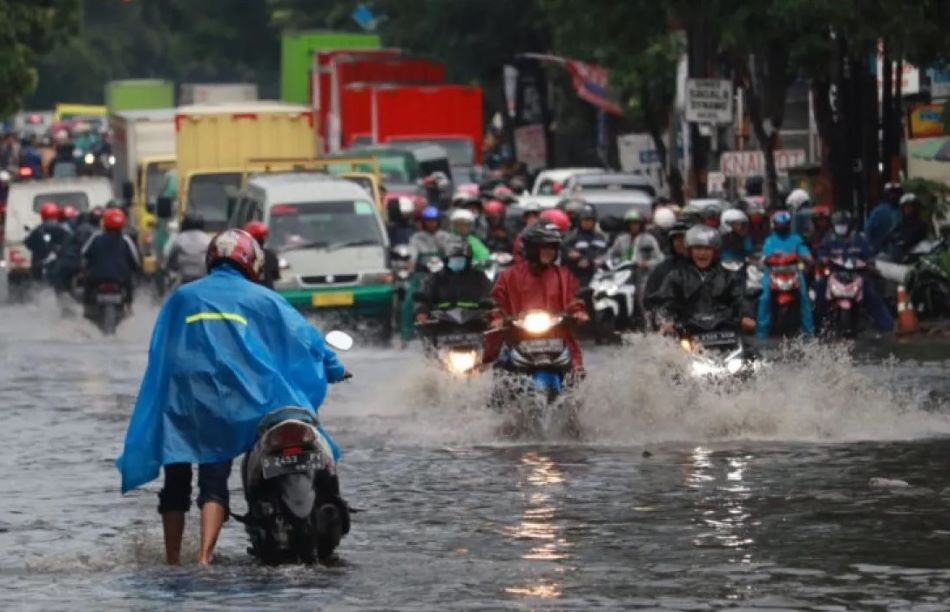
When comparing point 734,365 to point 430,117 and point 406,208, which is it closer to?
point 406,208

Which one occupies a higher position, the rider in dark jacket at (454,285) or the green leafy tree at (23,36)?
the green leafy tree at (23,36)

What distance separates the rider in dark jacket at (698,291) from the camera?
1847 centimetres

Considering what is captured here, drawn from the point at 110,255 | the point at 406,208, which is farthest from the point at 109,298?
the point at 406,208

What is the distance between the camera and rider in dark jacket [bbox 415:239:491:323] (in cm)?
2203

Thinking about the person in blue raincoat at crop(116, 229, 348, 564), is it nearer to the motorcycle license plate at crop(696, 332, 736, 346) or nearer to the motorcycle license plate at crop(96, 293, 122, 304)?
the motorcycle license plate at crop(696, 332, 736, 346)

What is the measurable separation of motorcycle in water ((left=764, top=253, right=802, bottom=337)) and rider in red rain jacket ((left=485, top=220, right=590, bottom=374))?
11.7 metres

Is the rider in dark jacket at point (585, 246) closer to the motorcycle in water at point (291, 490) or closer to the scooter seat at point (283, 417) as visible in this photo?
the motorcycle in water at point (291, 490)

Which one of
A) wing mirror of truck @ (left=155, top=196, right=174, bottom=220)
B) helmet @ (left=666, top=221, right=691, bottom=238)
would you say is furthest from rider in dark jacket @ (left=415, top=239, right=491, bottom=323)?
wing mirror of truck @ (left=155, top=196, right=174, bottom=220)

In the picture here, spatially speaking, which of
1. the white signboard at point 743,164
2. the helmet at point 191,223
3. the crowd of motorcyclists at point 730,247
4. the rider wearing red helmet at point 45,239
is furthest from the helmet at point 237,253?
the white signboard at point 743,164

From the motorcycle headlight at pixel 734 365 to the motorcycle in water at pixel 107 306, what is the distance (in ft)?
47.1

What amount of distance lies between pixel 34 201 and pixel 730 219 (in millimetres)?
A: 16494

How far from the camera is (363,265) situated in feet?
103

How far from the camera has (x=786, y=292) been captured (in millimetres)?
29781

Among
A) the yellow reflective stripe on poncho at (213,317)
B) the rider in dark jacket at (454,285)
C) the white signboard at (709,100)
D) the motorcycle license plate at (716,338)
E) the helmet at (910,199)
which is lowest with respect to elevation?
the motorcycle license plate at (716,338)
